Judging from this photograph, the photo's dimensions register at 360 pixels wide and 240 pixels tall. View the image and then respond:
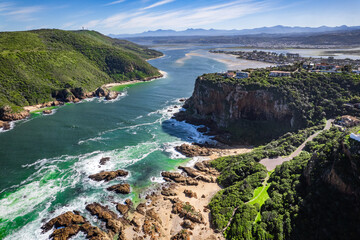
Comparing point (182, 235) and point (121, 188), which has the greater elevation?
point (121, 188)

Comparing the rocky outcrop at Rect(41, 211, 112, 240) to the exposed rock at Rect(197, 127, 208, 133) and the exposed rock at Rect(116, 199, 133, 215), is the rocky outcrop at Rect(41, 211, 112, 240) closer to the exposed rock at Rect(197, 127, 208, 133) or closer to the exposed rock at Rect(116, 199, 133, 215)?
the exposed rock at Rect(116, 199, 133, 215)

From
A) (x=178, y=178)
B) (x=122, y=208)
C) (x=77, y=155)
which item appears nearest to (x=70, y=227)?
(x=122, y=208)

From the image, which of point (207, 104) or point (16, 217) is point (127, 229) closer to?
point (16, 217)

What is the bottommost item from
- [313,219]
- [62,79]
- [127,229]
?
[127,229]

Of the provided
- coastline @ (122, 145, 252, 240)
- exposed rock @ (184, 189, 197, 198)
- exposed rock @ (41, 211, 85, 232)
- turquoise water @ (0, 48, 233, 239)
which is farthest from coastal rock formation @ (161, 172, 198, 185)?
exposed rock @ (41, 211, 85, 232)

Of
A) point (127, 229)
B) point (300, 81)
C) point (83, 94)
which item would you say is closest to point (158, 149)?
point (127, 229)

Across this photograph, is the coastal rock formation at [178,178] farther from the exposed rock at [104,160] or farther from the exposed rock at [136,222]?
the exposed rock at [104,160]

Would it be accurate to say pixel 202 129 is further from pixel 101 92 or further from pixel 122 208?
pixel 101 92
